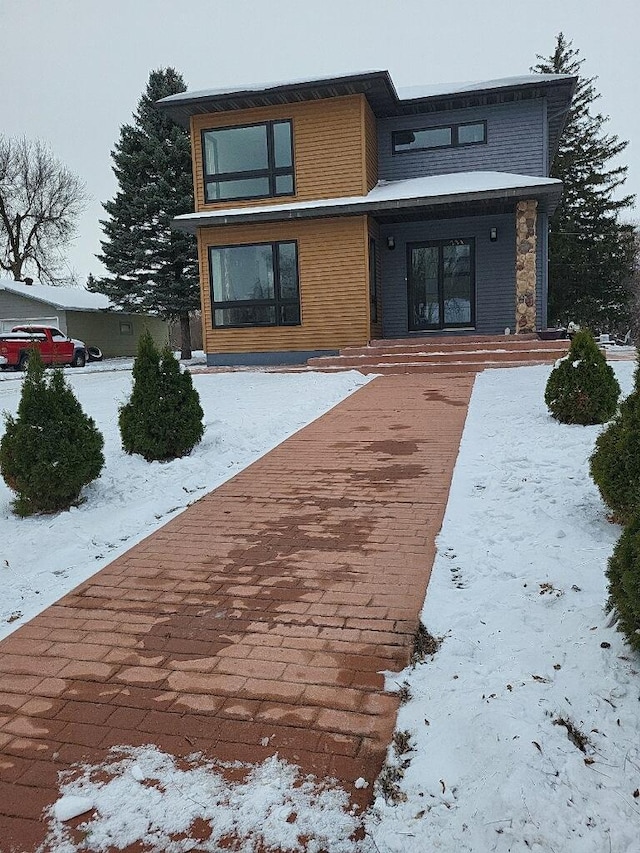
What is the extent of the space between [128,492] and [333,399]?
482 centimetres

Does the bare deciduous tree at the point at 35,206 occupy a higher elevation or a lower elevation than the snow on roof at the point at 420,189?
higher

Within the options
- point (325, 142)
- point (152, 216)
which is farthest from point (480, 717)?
point (152, 216)

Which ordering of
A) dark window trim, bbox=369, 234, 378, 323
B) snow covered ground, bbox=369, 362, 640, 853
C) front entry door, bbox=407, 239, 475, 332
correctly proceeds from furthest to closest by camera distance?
front entry door, bbox=407, 239, 475, 332 < dark window trim, bbox=369, 234, 378, 323 < snow covered ground, bbox=369, 362, 640, 853

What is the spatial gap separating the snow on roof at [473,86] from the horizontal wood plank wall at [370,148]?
0.88 meters

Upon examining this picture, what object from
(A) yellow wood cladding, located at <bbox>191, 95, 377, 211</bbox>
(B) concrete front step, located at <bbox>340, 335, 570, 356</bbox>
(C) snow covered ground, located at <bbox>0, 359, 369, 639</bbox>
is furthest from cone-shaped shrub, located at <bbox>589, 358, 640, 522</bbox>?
(A) yellow wood cladding, located at <bbox>191, 95, 377, 211</bbox>

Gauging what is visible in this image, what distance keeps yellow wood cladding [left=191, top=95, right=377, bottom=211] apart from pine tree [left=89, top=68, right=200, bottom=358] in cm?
749

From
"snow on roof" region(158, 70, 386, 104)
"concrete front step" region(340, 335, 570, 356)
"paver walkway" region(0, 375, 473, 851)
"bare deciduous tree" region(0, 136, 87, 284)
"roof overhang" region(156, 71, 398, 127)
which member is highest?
"bare deciduous tree" region(0, 136, 87, 284)

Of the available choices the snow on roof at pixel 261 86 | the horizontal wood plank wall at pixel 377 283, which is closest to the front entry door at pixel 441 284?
the horizontal wood plank wall at pixel 377 283

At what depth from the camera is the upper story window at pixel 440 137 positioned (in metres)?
14.6

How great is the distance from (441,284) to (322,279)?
3.13m

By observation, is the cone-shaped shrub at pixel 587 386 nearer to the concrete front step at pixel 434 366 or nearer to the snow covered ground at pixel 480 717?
the snow covered ground at pixel 480 717

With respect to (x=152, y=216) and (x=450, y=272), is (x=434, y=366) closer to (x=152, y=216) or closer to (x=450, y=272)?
(x=450, y=272)

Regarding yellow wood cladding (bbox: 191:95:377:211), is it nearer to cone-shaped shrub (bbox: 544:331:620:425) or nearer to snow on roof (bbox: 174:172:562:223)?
snow on roof (bbox: 174:172:562:223)

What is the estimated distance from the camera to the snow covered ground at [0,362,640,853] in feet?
5.84
